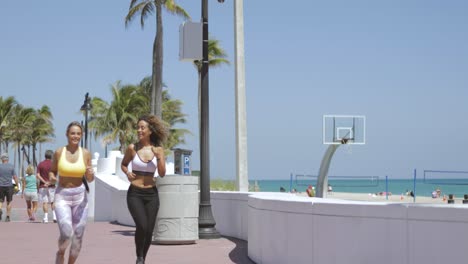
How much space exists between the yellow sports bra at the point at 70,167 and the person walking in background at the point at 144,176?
72cm

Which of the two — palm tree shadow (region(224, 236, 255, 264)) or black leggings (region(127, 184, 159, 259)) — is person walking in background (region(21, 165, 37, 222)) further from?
black leggings (region(127, 184, 159, 259))

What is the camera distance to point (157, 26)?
4562 centimetres

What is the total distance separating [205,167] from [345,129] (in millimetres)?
27561

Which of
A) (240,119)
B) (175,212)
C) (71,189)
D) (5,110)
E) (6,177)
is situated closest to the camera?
(71,189)

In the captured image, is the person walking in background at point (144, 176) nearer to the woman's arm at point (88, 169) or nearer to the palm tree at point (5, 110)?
the woman's arm at point (88, 169)

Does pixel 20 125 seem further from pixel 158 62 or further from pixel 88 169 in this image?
pixel 88 169

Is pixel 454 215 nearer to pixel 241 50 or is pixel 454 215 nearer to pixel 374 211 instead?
pixel 374 211

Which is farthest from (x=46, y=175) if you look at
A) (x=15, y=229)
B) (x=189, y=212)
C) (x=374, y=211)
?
(x=374, y=211)

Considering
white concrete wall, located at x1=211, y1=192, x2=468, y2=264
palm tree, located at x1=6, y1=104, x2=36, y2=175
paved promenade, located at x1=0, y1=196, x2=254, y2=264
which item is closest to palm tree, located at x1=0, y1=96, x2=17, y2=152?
palm tree, located at x1=6, y1=104, x2=36, y2=175

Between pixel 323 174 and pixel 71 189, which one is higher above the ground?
pixel 71 189

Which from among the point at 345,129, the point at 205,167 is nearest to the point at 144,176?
the point at 205,167

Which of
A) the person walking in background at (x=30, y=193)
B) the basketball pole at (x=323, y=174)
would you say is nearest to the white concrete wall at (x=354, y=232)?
the person walking in background at (x=30, y=193)

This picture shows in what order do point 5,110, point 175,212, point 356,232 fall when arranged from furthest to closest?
1. point 5,110
2. point 175,212
3. point 356,232

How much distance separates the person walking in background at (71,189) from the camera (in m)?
8.62
